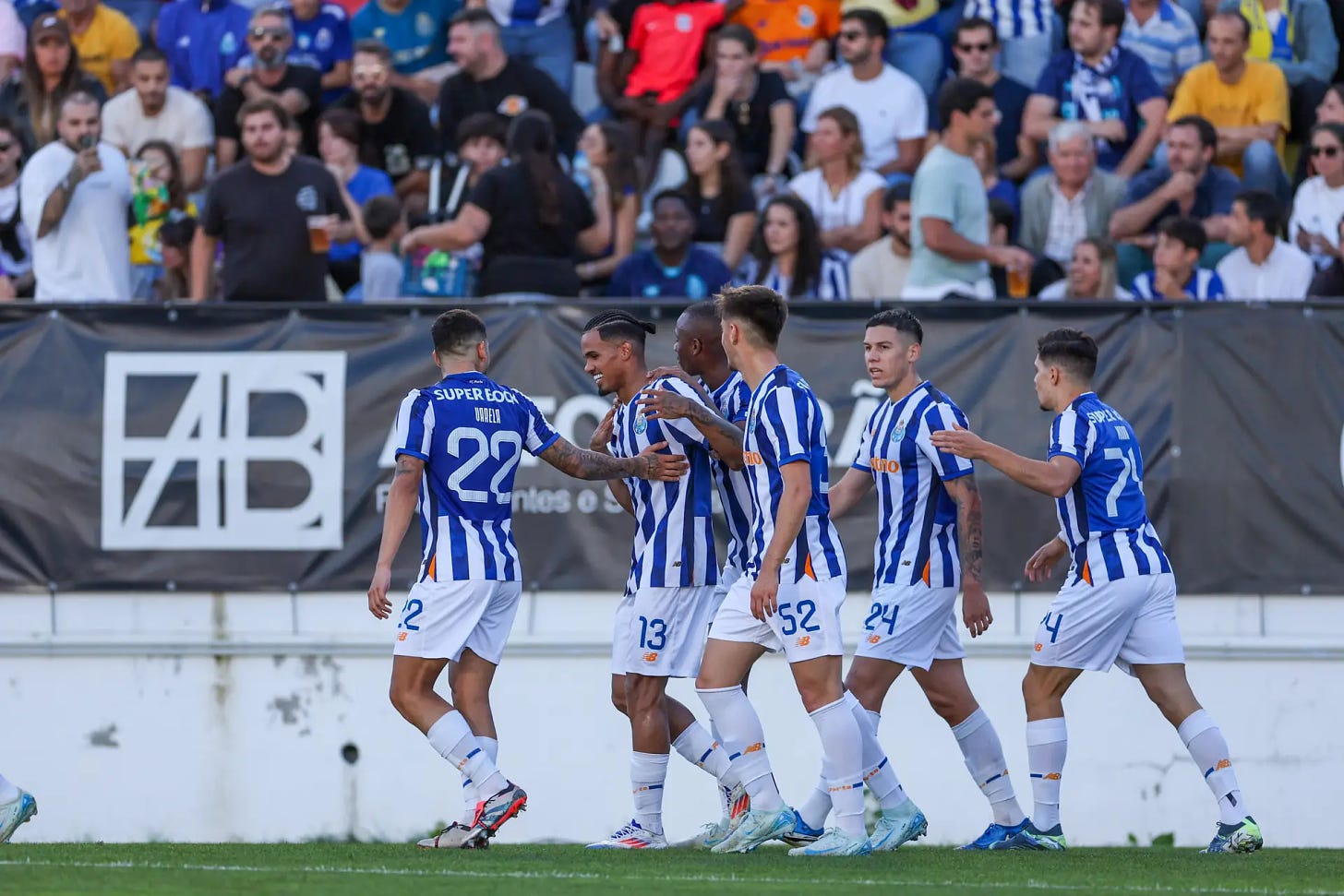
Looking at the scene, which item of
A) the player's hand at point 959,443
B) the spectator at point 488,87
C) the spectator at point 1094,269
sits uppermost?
the spectator at point 488,87

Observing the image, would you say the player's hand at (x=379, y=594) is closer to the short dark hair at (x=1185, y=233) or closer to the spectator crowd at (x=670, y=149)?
the spectator crowd at (x=670, y=149)

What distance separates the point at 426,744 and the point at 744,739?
3534 millimetres

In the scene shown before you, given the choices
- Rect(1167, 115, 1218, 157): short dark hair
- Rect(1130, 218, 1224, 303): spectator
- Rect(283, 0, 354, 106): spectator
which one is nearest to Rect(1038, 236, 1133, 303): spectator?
Rect(1130, 218, 1224, 303): spectator

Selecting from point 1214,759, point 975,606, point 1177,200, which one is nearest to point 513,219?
point 1177,200

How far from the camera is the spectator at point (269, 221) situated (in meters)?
11.3

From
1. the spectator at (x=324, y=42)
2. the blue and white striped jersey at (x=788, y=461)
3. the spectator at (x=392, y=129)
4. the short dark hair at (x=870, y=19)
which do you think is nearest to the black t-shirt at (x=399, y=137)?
the spectator at (x=392, y=129)

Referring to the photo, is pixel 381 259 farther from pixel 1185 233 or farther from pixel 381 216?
pixel 1185 233

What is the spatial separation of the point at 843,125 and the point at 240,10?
4.78 meters

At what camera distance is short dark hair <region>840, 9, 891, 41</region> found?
1332cm

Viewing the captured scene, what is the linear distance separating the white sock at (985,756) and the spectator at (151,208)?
6666 mm

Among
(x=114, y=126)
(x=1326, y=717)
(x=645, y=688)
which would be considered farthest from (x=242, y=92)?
(x=1326, y=717)

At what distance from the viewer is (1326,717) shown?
1009 centimetres

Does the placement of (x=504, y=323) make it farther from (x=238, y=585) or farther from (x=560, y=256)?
(x=238, y=585)

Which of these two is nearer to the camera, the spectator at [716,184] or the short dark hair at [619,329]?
the short dark hair at [619,329]
